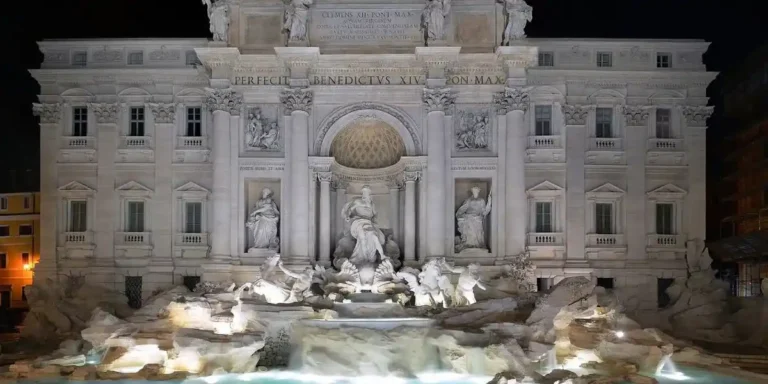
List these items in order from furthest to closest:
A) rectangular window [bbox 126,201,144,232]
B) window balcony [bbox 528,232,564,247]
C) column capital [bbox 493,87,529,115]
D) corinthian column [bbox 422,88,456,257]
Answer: rectangular window [bbox 126,201,144,232]
window balcony [bbox 528,232,564,247]
column capital [bbox 493,87,529,115]
corinthian column [bbox 422,88,456,257]

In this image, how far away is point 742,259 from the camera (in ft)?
128

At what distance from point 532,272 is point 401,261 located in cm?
560

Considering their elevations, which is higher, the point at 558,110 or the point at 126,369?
the point at 558,110

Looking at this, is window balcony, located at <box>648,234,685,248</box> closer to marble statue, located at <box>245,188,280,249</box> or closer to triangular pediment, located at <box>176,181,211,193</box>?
marble statue, located at <box>245,188,280,249</box>

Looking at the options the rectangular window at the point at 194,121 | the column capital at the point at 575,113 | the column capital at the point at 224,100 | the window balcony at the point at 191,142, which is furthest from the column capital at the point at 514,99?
the rectangular window at the point at 194,121

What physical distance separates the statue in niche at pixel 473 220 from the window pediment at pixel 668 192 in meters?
7.67

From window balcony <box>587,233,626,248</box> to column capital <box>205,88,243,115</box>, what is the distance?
1665 centimetres

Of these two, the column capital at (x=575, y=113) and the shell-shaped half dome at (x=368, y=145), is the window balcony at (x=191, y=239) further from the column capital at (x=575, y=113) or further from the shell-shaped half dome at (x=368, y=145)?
the column capital at (x=575, y=113)

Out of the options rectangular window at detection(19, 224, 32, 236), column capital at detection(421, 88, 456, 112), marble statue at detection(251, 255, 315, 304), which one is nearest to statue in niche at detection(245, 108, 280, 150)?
marble statue at detection(251, 255, 315, 304)

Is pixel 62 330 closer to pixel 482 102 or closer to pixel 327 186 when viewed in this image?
pixel 327 186

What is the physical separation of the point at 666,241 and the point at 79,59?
2785 centimetres

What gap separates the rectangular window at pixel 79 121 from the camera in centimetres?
3531

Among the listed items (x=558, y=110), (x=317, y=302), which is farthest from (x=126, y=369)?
(x=558, y=110)

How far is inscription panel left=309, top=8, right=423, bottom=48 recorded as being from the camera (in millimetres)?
33562
